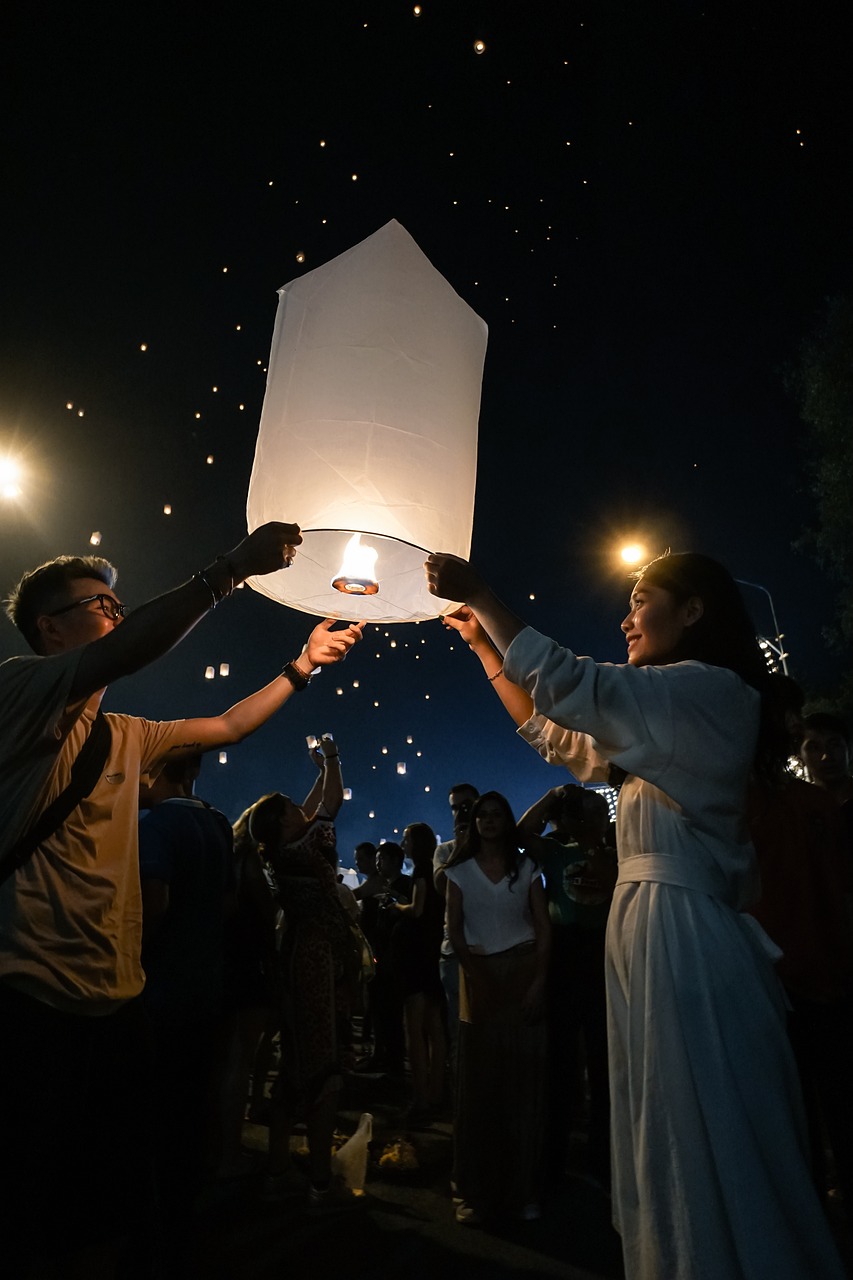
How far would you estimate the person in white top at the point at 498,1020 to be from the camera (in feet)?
13.0

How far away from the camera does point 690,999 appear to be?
1612 mm

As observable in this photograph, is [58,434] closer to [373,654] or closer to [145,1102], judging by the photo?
[145,1102]

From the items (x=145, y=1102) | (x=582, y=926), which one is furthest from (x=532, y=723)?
(x=582, y=926)

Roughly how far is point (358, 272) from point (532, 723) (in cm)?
168

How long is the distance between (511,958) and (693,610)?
9.93 feet

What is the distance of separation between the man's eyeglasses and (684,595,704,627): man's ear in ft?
6.70

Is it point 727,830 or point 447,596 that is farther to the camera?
point 447,596

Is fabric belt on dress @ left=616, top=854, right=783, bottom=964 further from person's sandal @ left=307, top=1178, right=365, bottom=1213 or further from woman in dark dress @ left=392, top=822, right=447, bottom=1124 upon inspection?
woman in dark dress @ left=392, top=822, right=447, bottom=1124

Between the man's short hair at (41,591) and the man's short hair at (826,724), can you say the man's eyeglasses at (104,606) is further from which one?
the man's short hair at (826,724)

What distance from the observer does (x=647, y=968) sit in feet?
5.53

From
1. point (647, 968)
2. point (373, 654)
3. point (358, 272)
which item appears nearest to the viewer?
point (647, 968)

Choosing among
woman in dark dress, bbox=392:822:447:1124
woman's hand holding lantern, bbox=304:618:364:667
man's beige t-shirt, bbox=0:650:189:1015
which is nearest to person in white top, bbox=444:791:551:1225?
woman in dark dress, bbox=392:822:447:1124

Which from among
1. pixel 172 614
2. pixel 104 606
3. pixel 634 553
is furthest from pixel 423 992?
pixel 634 553

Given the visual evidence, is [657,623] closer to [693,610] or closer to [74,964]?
[693,610]
